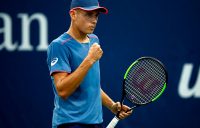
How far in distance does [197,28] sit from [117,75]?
935mm

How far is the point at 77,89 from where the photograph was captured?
400cm

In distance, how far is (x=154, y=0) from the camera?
6391mm

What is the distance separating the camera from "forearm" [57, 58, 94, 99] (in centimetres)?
382

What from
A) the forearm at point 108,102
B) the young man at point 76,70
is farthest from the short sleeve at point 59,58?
the forearm at point 108,102

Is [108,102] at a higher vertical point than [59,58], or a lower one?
lower

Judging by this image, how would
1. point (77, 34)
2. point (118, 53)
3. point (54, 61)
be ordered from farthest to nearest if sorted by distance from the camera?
point (118, 53), point (77, 34), point (54, 61)

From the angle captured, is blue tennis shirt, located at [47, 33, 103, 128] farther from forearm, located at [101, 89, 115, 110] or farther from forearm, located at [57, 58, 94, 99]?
forearm, located at [101, 89, 115, 110]

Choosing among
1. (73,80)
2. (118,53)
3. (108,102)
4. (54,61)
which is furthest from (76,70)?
(118,53)

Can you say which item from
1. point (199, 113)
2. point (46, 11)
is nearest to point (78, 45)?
point (46, 11)

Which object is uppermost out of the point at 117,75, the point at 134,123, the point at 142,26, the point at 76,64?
the point at 76,64

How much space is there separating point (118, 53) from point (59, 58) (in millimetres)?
2497

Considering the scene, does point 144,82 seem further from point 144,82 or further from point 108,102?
point 108,102

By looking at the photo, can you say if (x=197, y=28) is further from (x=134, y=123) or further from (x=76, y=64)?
(x=76, y=64)

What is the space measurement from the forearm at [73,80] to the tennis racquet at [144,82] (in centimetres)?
58
